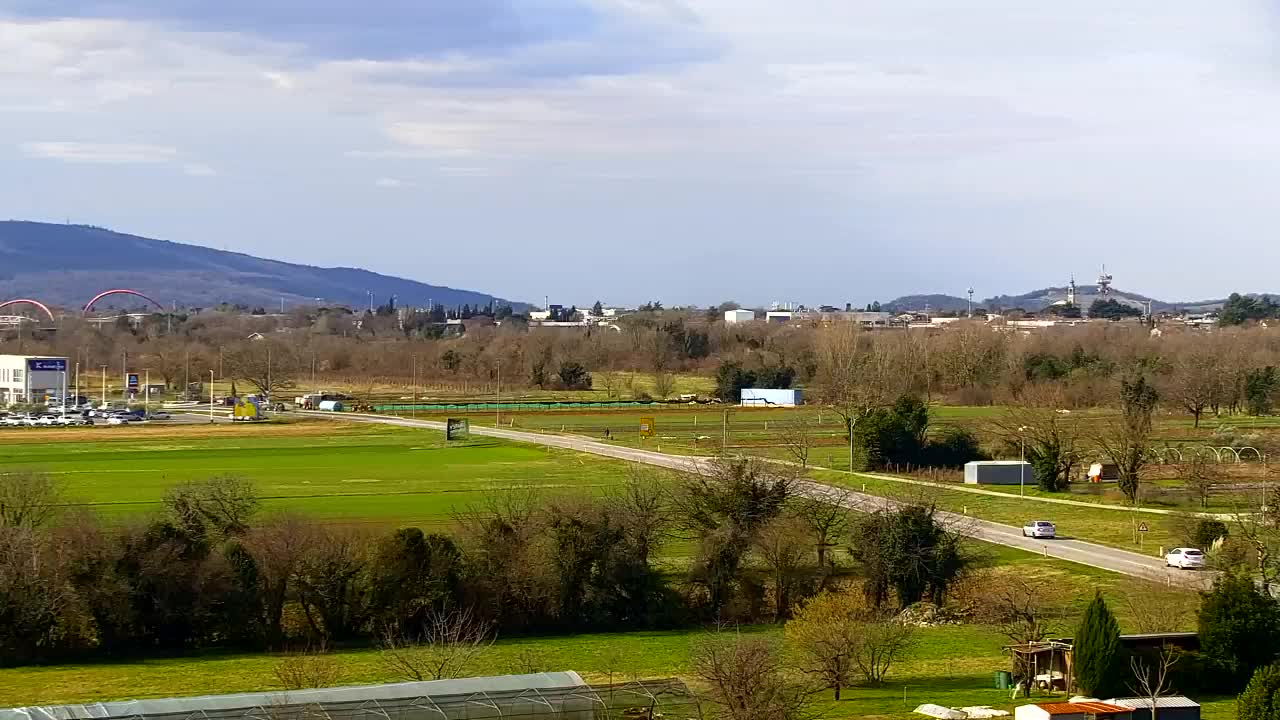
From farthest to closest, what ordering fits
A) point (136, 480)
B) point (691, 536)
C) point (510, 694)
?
point (136, 480), point (691, 536), point (510, 694)

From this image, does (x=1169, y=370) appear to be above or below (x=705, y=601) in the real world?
above

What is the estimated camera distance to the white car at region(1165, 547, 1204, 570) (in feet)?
142

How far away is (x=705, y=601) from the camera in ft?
140

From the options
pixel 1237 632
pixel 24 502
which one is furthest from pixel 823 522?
pixel 24 502

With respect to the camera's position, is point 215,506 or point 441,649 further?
point 215,506

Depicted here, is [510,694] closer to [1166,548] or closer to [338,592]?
[338,592]

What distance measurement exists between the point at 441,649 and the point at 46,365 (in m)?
95.9

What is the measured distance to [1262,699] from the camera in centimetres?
2584

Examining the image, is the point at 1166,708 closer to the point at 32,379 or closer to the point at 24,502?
the point at 24,502

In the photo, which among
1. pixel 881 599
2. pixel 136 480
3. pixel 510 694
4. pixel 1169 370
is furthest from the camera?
pixel 1169 370

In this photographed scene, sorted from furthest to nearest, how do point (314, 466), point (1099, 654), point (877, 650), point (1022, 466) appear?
point (314, 466) → point (1022, 466) → point (877, 650) → point (1099, 654)

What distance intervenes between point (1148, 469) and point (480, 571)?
35840 millimetres

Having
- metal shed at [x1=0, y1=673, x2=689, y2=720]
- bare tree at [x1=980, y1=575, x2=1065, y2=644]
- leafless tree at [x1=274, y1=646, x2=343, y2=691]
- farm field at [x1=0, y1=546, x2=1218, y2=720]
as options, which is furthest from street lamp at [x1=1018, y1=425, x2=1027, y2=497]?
metal shed at [x1=0, y1=673, x2=689, y2=720]

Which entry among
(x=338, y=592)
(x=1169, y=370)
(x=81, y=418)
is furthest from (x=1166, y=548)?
(x=81, y=418)
